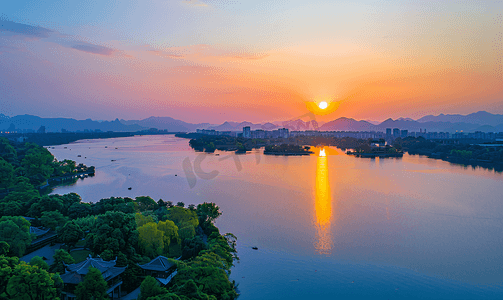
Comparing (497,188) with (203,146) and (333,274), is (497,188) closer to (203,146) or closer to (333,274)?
(333,274)

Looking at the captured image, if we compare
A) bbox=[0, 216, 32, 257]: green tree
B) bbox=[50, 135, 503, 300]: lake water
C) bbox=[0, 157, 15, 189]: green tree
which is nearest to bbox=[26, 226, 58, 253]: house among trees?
bbox=[0, 216, 32, 257]: green tree

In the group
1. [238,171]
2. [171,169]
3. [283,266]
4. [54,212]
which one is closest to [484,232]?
[283,266]

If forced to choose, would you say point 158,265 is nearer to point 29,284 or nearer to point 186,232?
point 186,232

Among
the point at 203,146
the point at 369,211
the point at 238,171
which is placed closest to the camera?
the point at 369,211

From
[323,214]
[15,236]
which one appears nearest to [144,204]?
[15,236]

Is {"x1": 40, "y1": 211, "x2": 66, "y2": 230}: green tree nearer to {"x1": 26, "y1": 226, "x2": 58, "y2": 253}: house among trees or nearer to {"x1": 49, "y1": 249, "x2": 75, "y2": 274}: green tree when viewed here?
{"x1": 26, "y1": 226, "x2": 58, "y2": 253}: house among trees

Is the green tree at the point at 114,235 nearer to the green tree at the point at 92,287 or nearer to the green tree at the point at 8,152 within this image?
the green tree at the point at 92,287
